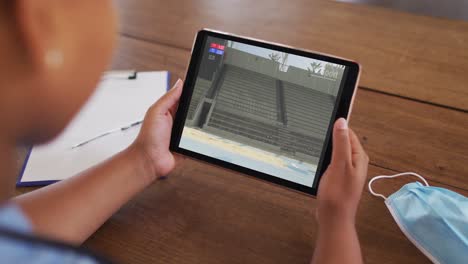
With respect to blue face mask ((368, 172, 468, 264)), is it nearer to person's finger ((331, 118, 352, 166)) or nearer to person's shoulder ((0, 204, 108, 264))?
person's finger ((331, 118, 352, 166))

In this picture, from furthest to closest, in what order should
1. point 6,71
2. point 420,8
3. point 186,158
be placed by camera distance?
point 420,8
point 186,158
point 6,71

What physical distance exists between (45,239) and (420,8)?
4.05 ft

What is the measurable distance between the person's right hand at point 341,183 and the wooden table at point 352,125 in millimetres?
41

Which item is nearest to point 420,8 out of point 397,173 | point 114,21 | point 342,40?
point 342,40

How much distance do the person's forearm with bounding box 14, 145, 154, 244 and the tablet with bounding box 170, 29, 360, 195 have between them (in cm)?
8

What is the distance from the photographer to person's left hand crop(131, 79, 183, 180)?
646 millimetres

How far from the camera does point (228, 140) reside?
0.63 meters

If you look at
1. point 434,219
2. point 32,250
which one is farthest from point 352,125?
point 32,250

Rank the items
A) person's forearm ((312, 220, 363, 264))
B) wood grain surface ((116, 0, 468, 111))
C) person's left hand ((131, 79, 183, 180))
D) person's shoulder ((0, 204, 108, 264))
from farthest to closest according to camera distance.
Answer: wood grain surface ((116, 0, 468, 111)) < person's left hand ((131, 79, 183, 180)) < person's forearm ((312, 220, 363, 264)) < person's shoulder ((0, 204, 108, 264))

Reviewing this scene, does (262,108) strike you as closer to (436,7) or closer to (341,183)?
(341,183)

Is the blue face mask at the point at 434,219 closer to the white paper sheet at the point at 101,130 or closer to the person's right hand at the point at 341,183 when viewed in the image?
the person's right hand at the point at 341,183

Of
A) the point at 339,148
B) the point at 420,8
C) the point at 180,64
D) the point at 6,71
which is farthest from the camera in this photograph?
the point at 420,8

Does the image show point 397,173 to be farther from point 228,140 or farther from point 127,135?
point 127,135
